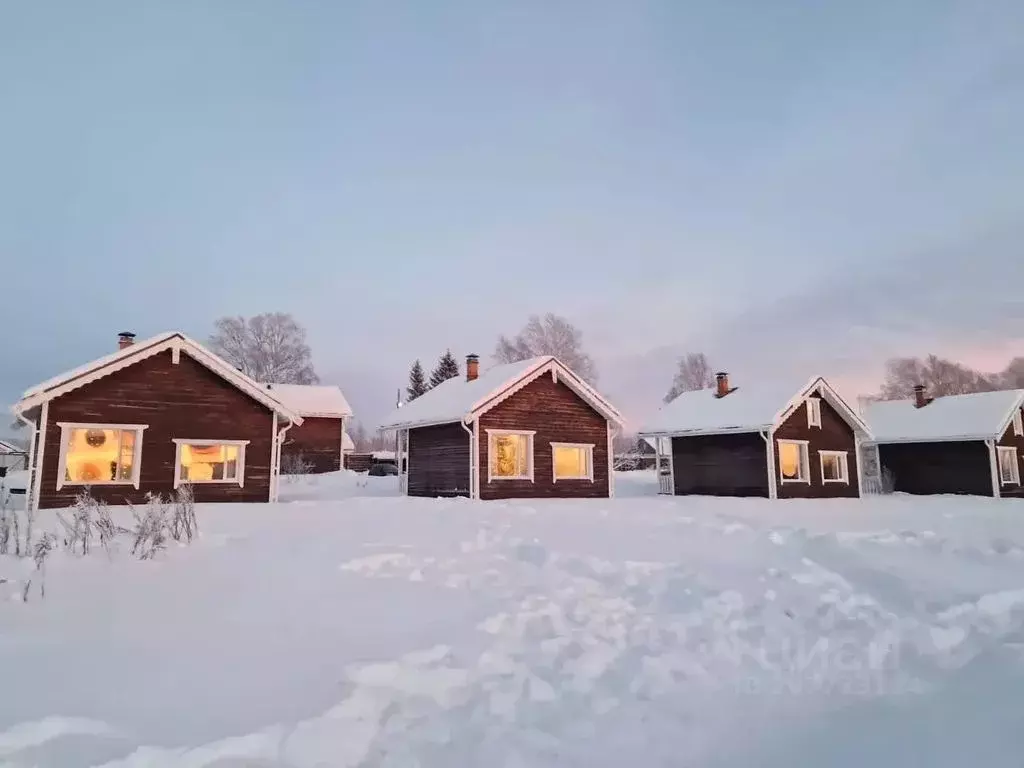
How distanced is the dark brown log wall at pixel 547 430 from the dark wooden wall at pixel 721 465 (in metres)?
6.21

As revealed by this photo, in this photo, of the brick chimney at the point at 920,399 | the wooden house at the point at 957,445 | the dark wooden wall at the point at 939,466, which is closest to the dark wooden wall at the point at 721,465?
the wooden house at the point at 957,445

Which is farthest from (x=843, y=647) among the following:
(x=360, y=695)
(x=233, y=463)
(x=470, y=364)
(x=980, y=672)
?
(x=470, y=364)

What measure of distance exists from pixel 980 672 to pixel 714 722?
3.41m

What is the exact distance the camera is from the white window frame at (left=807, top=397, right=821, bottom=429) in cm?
2869

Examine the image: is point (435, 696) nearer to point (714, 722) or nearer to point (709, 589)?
point (714, 722)

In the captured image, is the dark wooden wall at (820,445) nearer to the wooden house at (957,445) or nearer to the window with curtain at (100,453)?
the wooden house at (957,445)

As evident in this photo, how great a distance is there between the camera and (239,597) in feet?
22.7

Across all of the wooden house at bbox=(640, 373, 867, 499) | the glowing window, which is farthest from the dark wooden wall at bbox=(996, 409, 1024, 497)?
the glowing window

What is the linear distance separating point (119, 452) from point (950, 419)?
36518 millimetres

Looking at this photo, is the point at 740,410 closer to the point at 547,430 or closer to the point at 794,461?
the point at 794,461

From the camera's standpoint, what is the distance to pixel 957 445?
3284 cm

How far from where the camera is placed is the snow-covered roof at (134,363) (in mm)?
16781

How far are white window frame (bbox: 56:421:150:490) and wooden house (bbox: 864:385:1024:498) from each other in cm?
3150

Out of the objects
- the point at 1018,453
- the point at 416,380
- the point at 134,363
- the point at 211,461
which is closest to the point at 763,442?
the point at 1018,453
